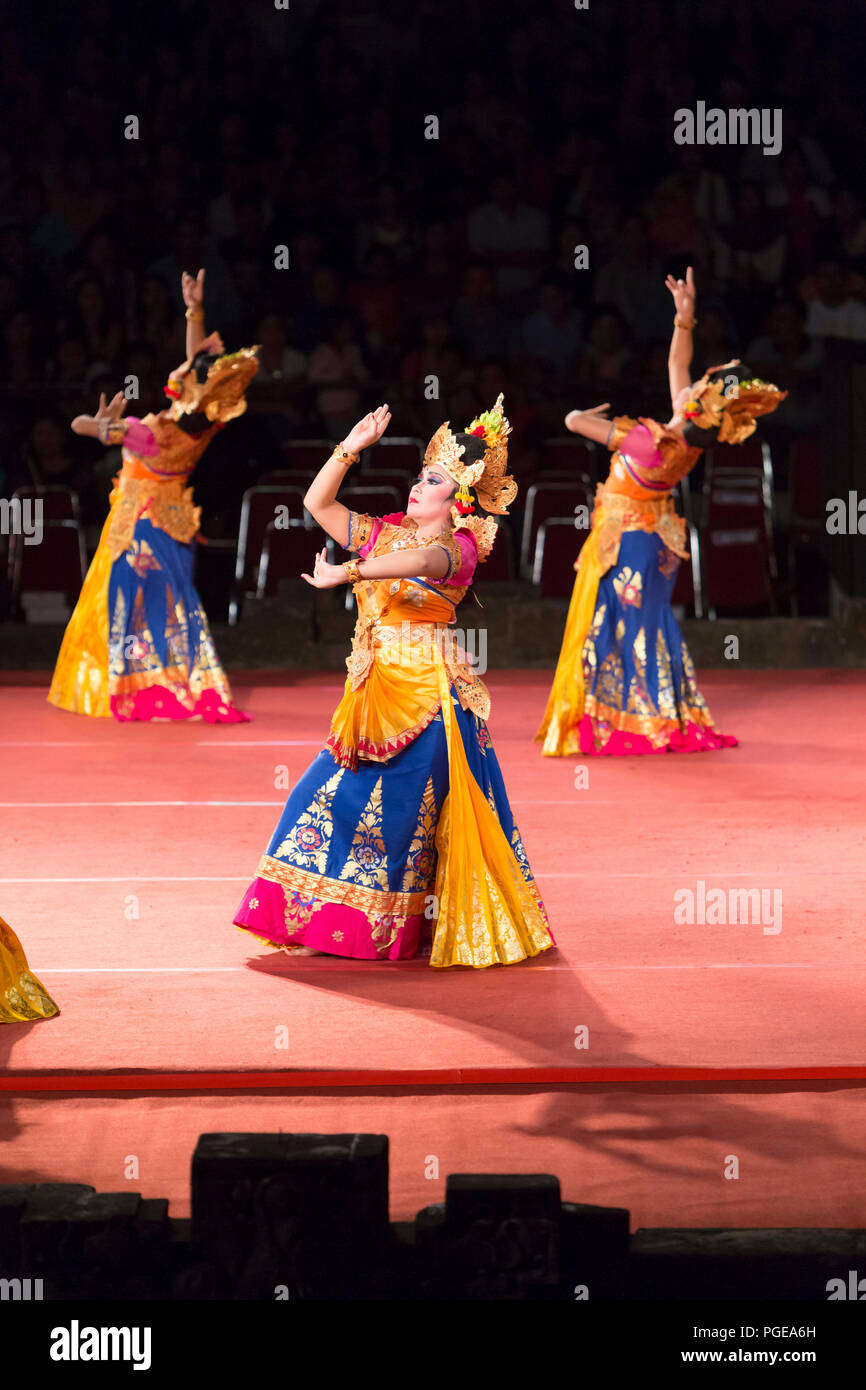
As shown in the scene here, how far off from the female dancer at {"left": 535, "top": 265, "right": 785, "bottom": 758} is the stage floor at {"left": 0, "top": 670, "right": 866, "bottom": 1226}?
0.86 m

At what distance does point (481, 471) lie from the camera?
500 centimetres

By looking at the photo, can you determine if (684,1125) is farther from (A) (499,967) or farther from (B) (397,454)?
(B) (397,454)

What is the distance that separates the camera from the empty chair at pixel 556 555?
10.9 m

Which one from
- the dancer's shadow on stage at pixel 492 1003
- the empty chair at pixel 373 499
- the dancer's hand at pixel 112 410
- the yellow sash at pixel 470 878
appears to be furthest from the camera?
the empty chair at pixel 373 499

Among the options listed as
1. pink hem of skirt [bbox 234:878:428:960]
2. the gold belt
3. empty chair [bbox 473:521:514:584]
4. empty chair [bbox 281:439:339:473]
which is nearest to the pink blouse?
pink hem of skirt [bbox 234:878:428:960]

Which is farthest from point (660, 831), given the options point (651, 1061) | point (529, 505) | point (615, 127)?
point (615, 127)

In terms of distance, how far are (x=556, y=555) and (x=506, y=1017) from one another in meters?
6.57

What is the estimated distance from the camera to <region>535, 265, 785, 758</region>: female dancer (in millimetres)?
8039

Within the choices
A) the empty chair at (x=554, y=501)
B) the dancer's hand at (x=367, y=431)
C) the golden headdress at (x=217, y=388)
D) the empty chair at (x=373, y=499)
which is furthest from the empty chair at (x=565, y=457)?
the dancer's hand at (x=367, y=431)

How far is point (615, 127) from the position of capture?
458 inches

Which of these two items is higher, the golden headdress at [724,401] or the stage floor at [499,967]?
the golden headdress at [724,401]

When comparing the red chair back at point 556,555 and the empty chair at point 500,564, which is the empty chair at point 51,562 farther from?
the red chair back at point 556,555

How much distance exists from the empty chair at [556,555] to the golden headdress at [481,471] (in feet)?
18.5

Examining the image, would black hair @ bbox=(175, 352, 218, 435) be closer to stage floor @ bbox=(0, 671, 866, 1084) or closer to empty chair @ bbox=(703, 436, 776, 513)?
stage floor @ bbox=(0, 671, 866, 1084)
